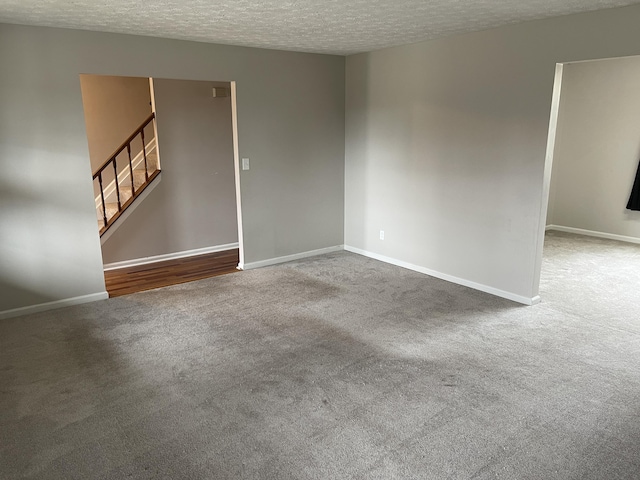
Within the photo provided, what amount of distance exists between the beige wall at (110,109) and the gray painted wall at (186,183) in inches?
37.9

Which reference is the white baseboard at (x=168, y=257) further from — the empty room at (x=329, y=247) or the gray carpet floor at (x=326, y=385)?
the gray carpet floor at (x=326, y=385)

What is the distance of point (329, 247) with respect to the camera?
5.93 m

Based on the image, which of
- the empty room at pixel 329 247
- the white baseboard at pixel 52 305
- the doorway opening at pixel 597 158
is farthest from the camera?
the doorway opening at pixel 597 158

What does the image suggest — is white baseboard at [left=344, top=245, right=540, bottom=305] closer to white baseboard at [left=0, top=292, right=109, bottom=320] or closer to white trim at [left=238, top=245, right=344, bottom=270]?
white trim at [left=238, top=245, right=344, bottom=270]

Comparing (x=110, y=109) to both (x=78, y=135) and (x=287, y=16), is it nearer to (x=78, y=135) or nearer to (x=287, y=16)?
(x=78, y=135)

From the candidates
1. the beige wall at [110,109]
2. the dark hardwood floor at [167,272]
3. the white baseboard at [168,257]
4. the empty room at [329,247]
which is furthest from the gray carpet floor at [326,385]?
the beige wall at [110,109]

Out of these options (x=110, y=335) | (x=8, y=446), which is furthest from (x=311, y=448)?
(x=110, y=335)

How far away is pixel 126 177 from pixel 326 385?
4.40 metres

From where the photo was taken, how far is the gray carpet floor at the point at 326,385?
2188 millimetres

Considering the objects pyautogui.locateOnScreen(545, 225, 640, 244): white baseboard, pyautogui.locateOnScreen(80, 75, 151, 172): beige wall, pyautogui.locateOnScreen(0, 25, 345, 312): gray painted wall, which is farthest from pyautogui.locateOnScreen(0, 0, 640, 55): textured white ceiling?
pyautogui.locateOnScreen(545, 225, 640, 244): white baseboard

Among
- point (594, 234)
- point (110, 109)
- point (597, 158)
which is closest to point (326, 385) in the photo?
point (110, 109)

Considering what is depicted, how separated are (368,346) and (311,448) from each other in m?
1.16

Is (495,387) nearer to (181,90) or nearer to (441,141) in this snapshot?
(441,141)

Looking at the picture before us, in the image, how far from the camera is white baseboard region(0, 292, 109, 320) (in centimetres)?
390
